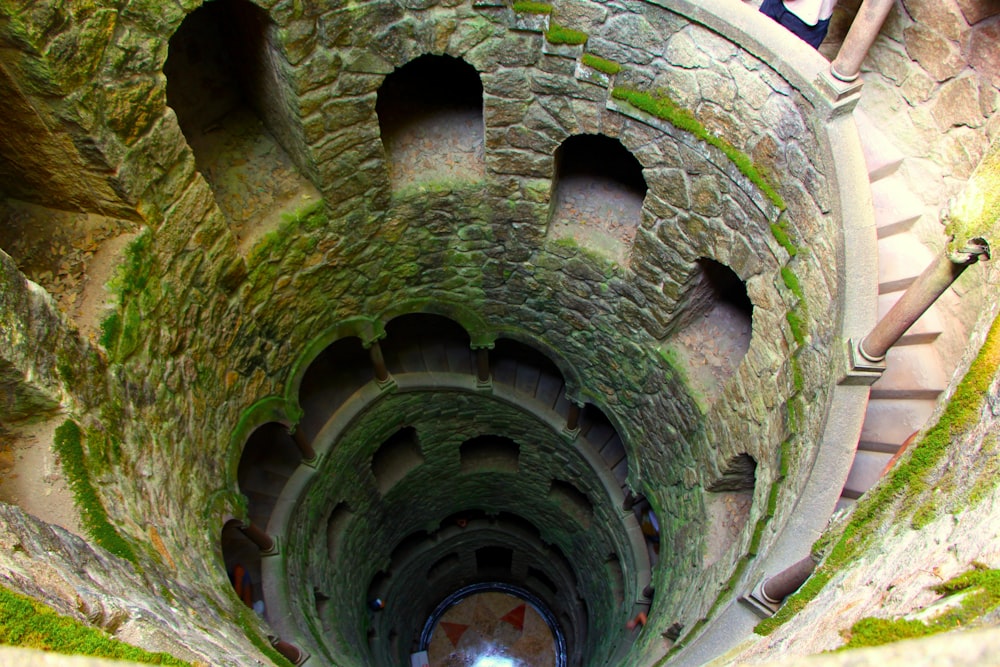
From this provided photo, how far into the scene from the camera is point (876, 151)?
19.3 feet

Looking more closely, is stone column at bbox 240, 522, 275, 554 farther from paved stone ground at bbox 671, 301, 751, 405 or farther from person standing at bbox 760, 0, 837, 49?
person standing at bbox 760, 0, 837, 49

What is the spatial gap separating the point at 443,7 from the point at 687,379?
4.54 meters

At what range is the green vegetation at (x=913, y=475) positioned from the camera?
2.71 meters

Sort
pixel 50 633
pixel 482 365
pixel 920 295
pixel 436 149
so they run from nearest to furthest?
pixel 50 633
pixel 920 295
pixel 436 149
pixel 482 365

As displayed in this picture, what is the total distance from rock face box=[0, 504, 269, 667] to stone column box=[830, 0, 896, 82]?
5.41 m

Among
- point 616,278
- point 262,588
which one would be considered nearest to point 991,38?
point 616,278

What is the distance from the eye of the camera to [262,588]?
759cm

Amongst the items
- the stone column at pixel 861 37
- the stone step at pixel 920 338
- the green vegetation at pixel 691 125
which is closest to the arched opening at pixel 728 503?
the stone step at pixel 920 338

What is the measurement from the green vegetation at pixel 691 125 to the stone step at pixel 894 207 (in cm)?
100

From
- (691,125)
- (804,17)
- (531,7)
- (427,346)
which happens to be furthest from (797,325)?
(427,346)

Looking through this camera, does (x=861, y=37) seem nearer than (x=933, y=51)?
Yes

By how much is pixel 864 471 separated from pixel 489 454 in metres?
7.76

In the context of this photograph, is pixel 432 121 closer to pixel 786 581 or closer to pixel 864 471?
pixel 864 471

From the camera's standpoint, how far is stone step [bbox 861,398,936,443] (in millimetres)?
4980
